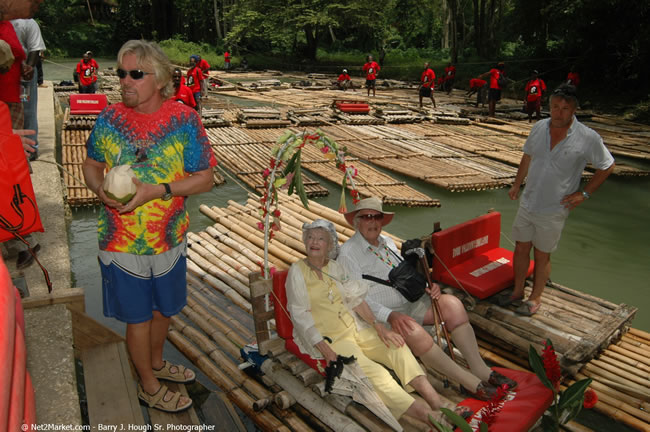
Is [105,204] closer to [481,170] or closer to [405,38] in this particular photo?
[481,170]

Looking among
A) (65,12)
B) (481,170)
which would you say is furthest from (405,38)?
(481,170)

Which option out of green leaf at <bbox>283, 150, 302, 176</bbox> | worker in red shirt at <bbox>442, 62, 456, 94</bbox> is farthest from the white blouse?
worker in red shirt at <bbox>442, 62, 456, 94</bbox>

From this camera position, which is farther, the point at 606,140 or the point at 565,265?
the point at 606,140

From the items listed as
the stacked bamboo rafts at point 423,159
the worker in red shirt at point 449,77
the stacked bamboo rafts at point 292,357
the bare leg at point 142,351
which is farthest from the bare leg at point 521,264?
the worker in red shirt at point 449,77

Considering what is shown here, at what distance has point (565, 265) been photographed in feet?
20.0

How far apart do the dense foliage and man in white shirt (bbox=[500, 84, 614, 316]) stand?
16531mm

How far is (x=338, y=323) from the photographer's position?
3.27 metres

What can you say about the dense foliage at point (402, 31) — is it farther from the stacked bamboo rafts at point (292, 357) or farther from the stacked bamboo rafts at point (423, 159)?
the stacked bamboo rafts at point (292, 357)

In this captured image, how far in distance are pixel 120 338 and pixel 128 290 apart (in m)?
0.56

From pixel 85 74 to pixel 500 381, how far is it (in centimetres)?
1390

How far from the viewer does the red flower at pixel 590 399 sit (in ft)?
10.7

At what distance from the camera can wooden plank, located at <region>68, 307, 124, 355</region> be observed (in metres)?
2.89

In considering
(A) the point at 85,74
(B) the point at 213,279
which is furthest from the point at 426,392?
(A) the point at 85,74

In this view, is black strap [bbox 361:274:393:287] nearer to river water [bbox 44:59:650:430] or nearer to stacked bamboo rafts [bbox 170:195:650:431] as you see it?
stacked bamboo rafts [bbox 170:195:650:431]
